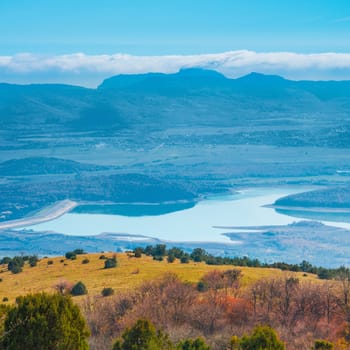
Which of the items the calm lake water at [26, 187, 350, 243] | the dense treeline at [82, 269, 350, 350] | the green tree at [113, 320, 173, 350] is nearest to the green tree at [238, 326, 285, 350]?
the green tree at [113, 320, 173, 350]

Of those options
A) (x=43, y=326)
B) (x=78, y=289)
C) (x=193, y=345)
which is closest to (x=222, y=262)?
(x=78, y=289)

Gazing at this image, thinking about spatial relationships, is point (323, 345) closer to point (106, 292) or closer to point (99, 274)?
point (106, 292)

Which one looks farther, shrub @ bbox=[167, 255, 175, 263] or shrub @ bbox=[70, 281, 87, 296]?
shrub @ bbox=[167, 255, 175, 263]

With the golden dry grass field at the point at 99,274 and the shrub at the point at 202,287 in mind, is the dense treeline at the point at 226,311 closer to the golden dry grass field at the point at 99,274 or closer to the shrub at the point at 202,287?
the shrub at the point at 202,287

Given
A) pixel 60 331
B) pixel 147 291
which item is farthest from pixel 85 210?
pixel 60 331

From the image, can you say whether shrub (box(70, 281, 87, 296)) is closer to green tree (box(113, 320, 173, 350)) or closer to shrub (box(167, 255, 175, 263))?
shrub (box(167, 255, 175, 263))
